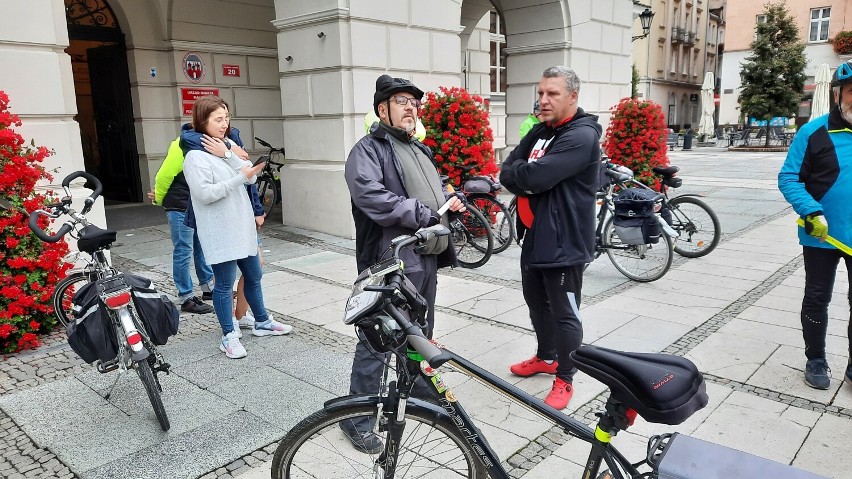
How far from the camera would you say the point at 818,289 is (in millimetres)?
3617

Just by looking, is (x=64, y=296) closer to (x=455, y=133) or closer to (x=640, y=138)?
(x=455, y=133)

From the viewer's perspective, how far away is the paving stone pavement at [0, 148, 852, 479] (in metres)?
3.03

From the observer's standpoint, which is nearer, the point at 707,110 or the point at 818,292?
the point at 818,292

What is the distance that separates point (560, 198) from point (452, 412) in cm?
167

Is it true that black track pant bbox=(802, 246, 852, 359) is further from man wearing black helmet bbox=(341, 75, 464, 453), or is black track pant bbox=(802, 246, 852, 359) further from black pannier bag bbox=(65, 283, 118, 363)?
black pannier bag bbox=(65, 283, 118, 363)

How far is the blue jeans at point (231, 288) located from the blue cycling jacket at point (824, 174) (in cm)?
347

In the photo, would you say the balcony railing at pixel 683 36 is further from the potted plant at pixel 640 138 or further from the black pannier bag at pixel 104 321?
the black pannier bag at pixel 104 321

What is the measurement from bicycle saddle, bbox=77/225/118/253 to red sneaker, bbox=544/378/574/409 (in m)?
2.74

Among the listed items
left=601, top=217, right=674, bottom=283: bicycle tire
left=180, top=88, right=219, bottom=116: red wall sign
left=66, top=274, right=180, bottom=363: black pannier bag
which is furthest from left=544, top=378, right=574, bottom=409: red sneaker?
left=180, top=88, right=219, bottom=116: red wall sign

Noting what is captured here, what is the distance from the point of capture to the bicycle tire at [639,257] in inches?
239

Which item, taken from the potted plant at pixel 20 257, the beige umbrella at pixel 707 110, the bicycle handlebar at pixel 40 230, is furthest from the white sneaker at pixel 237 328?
the beige umbrella at pixel 707 110

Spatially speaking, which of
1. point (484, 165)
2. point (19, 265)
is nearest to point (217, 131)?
point (19, 265)

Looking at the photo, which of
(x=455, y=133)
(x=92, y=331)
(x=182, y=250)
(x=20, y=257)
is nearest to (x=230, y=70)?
(x=455, y=133)

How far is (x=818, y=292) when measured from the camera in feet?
11.9
